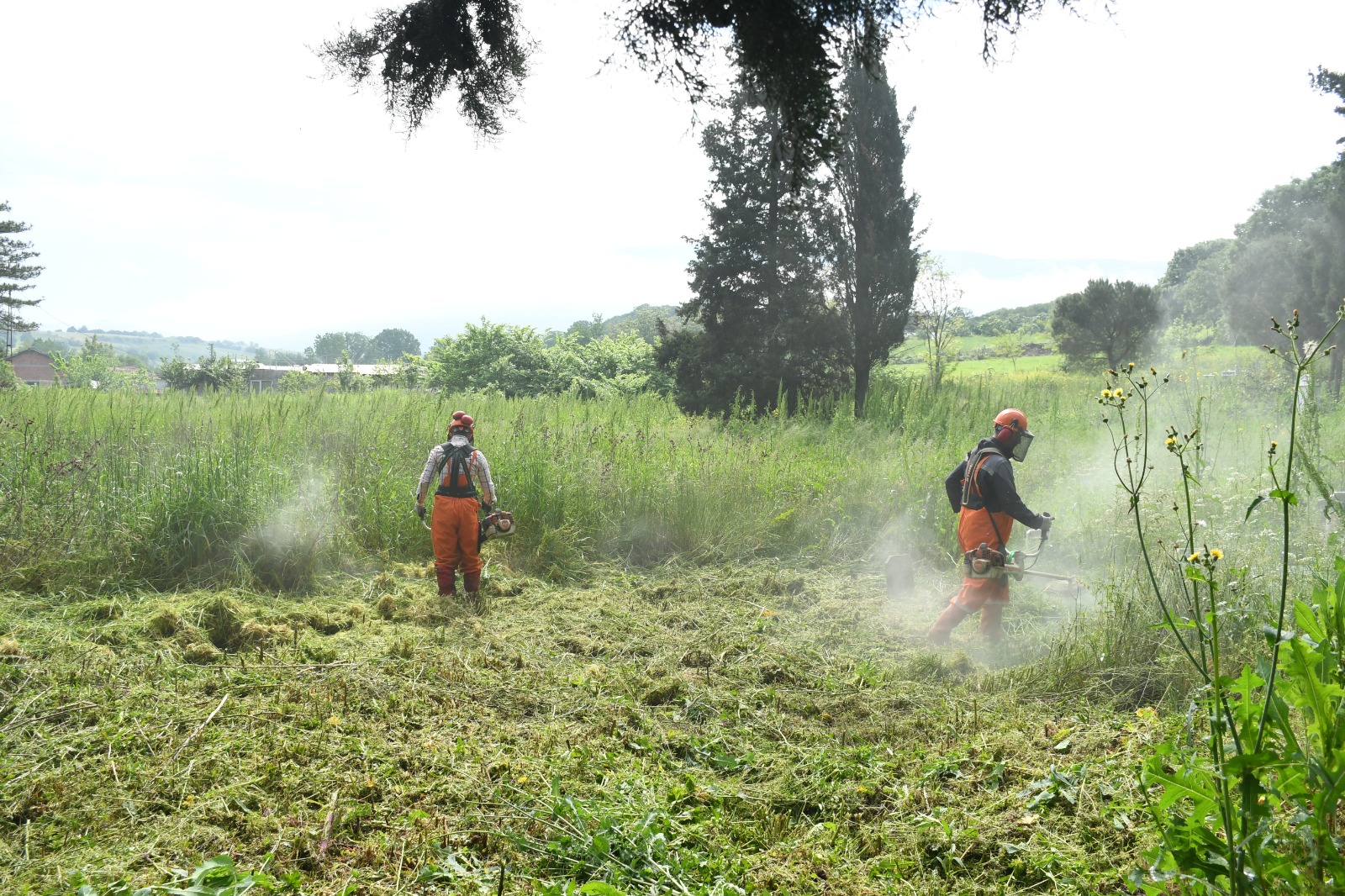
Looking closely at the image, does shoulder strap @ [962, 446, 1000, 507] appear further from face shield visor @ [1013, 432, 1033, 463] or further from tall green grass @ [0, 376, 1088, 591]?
tall green grass @ [0, 376, 1088, 591]

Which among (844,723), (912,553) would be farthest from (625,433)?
(844,723)

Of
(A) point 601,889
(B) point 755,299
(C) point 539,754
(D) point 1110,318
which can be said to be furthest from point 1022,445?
(D) point 1110,318

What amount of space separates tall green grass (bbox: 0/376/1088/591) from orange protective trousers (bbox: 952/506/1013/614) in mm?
2172

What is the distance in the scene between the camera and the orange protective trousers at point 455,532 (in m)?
6.00

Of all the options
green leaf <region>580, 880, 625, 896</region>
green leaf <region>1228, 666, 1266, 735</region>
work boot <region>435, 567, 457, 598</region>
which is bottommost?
work boot <region>435, 567, 457, 598</region>

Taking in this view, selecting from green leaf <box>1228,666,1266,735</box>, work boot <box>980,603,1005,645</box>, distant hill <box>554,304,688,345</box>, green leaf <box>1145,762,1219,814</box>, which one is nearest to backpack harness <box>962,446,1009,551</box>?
work boot <box>980,603,1005,645</box>

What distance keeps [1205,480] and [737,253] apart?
31.5 feet

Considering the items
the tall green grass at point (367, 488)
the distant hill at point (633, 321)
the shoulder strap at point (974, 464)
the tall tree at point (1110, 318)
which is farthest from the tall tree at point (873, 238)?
the distant hill at point (633, 321)

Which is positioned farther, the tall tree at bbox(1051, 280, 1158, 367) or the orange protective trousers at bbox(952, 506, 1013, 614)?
the tall tree at bbox(1051, 280, 1158, 367)

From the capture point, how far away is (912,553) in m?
7.39

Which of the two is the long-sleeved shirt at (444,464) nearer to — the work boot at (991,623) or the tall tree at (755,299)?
the work boot at (991,623)

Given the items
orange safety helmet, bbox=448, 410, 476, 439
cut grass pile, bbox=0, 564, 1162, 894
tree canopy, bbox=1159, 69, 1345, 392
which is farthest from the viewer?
tree canopy, bbox=1159, 69, 1345, 392

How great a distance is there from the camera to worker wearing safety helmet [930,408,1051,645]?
200 inches

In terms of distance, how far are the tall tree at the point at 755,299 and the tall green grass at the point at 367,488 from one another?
12.5 ft
